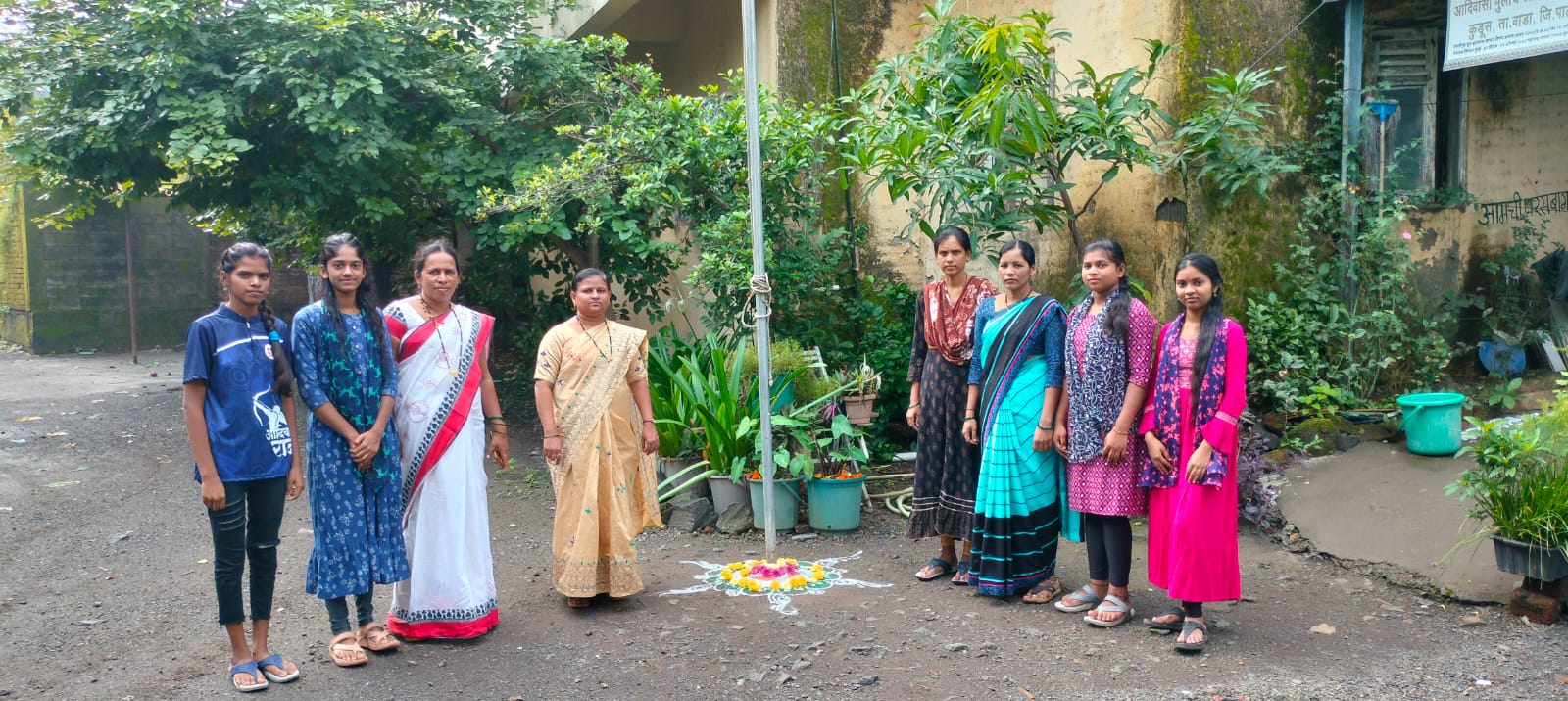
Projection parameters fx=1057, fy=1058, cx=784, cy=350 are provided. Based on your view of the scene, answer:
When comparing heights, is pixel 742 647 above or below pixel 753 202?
below

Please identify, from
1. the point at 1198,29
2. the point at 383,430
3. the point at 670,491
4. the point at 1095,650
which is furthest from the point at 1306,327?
the point at 383,430

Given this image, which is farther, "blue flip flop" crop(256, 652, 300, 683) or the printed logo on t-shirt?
"blue flip flop" crop(256, 652, 300, 683)

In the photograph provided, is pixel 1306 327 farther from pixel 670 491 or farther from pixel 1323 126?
pixel 670 491

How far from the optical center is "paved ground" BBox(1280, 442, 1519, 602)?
4457 mm

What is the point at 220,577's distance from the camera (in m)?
3.58

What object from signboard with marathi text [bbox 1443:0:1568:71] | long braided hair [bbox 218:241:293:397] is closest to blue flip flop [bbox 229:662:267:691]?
long braided hair [bbox 218:241:293:397]

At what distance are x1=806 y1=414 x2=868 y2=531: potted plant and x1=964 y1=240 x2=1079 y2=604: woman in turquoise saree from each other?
1.34m

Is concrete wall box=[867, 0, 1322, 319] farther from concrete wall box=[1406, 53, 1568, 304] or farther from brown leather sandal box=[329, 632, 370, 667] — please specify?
brown leather sandal box=[329, 632, 370, 667]

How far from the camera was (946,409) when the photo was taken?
473 cm

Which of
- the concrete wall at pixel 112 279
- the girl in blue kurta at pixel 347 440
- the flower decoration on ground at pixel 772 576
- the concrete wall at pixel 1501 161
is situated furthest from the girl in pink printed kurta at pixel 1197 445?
the concrete wall at pixel 112 279

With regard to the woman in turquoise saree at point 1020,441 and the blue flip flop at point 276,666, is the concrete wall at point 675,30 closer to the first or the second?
the woman in turquoise saree at point 1020,441

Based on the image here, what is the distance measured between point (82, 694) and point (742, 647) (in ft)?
7.51

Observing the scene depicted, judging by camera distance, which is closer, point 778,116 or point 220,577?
point 220,577

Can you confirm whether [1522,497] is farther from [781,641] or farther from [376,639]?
[376,639]
